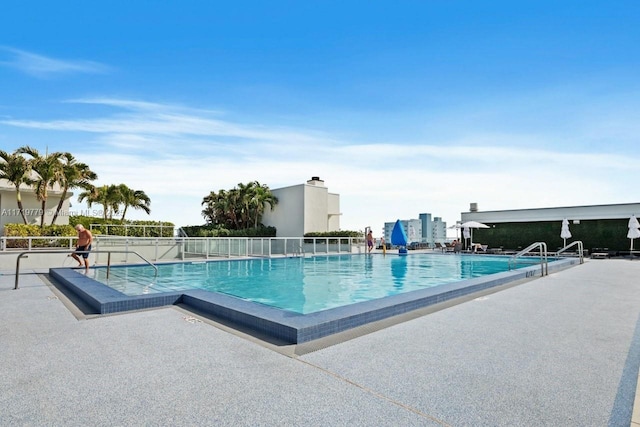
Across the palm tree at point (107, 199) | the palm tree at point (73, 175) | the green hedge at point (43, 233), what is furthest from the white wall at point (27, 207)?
the palm tree at point (107, 199)

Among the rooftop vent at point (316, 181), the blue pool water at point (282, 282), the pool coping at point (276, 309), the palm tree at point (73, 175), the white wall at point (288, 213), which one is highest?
the rooftop vent at point (316, 181)

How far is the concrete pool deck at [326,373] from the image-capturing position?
2455 millimetres

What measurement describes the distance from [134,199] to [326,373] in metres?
31.2

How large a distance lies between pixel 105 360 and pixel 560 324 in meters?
5.31

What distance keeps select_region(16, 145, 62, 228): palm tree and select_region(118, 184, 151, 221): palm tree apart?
35.2ft

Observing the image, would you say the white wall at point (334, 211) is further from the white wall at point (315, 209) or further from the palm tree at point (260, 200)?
the palm tree at point (260, 200)

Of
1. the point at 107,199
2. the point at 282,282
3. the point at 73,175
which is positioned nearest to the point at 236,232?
the point at 107,199

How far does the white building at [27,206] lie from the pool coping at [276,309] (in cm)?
1646

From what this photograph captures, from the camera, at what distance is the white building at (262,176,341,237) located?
25.9m

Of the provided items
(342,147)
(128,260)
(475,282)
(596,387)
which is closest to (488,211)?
(342,147)

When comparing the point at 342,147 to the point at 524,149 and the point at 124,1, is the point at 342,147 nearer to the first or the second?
the point at 524,149

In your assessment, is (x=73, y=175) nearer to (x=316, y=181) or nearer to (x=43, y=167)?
(x=43, y=167)

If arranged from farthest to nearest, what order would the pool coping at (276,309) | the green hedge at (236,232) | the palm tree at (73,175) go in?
the green hedge at (236,232) < the palm tree at (73,175) < the pool coping at (276,309)

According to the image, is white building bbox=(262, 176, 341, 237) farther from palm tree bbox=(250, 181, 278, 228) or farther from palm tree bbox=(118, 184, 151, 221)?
palm tree bbox=(118, 184, 151, 221)
